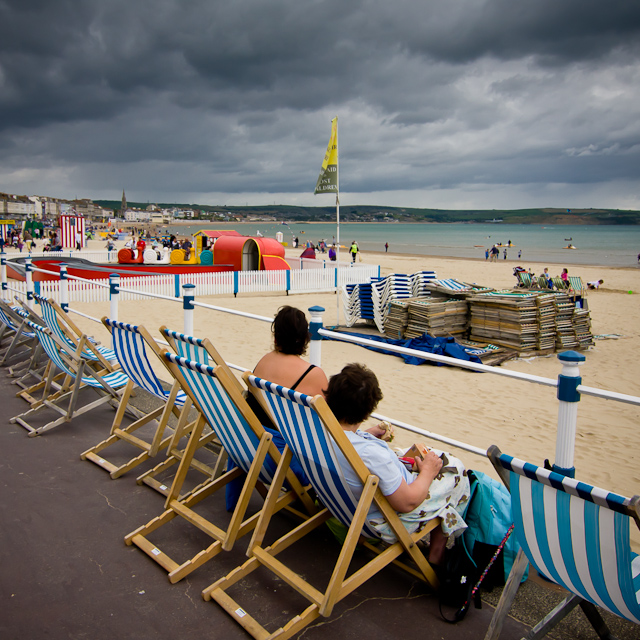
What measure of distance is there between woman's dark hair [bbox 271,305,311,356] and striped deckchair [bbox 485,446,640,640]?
1498mm

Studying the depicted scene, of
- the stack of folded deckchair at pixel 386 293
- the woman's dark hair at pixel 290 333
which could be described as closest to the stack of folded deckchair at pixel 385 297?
the stack of folded deckchair at pixel 386 293

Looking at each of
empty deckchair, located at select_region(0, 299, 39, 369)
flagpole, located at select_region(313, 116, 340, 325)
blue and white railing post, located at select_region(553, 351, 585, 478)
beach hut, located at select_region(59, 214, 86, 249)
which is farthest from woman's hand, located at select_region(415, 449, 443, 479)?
beach hut, located at select_region(59, 214, 86, 249)

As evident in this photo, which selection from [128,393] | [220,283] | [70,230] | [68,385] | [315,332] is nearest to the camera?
[315,332]

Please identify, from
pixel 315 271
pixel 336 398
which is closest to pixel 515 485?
pixel 336 398

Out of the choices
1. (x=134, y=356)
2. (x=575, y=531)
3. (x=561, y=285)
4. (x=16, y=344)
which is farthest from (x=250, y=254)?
(x=575, y=531)

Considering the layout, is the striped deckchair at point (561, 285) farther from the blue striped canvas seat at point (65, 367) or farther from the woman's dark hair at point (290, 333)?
the woman's dark hair at point (290, 333)

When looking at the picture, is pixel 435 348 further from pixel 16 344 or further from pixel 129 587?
pixel 129 587

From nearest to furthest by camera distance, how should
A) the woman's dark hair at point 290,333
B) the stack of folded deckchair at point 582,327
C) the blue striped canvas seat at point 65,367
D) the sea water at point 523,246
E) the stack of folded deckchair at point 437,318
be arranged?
1. the woman's dark hair at point 290,333
2. the blue striped canvas seat at point 65,367
3. the stack of folded deckchair at point 437,318
4. the stack of folded deckchair at point 582,327
5. the sea water at point 523,246

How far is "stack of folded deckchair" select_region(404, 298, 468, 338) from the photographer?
9.77 m

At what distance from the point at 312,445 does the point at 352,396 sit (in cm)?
27

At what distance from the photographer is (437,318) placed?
9789 mm

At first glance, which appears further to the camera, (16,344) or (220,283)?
(220,283)

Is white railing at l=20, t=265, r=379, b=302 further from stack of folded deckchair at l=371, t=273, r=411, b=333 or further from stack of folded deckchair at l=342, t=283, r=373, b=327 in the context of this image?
stack of folded deckchair at l=371, t=273, r=411, b=333

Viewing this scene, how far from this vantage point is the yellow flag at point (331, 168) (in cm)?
1203
